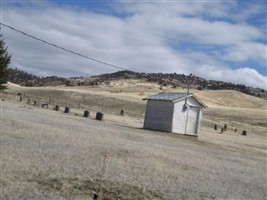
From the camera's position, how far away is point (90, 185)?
41.4 ft

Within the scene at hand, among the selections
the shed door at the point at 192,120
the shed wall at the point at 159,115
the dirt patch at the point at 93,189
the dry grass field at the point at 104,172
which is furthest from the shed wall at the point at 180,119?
the dirt patch at the point at 93,189

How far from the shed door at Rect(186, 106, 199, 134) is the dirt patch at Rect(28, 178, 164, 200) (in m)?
30.9

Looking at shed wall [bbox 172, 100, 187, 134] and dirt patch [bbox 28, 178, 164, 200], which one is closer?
dirt patch [bbox 28, 178, 164, 200]

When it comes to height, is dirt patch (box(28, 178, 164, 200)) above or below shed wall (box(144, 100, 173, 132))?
below

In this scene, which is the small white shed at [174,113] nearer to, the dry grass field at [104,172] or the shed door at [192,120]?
the shed door at [192,120]

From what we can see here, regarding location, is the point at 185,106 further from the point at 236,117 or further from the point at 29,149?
the point at 236,117

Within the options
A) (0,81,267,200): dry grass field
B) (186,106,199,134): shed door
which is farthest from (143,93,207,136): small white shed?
(0,81,267,200): dry grass field

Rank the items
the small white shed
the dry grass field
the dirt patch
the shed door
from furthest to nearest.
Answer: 1. the shed door
2. the small white shed
3. the dry grass field
4. the dirt patch

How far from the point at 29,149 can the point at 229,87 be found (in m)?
168

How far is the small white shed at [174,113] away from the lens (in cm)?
4288

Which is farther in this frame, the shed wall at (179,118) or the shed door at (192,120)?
the shed door at (192,120)

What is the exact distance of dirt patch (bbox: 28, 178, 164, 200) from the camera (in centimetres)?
1177

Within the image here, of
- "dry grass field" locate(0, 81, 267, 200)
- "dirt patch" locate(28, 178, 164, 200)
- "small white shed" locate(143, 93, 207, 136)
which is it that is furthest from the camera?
"small white shed" locate(143, 93, 207, 136)

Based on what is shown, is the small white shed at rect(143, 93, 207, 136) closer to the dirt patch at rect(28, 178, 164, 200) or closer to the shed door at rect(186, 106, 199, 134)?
the shed door at rect(186, 106, 199, 134)
